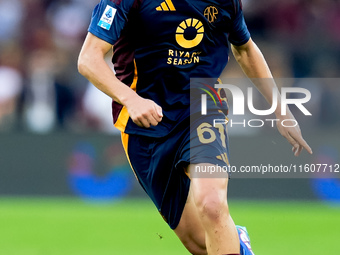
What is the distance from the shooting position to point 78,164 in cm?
1197

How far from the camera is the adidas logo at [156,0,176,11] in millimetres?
4957

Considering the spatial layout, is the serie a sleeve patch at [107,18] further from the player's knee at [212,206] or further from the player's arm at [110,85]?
the player's knee at [212,206]

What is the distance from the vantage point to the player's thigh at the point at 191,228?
519cm

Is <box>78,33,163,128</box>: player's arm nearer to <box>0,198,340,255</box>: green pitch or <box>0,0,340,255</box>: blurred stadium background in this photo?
<box>0,198,340,255</box>: green pitch

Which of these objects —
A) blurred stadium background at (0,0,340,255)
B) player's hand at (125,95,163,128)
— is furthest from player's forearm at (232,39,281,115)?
blurred stadium background at (0,0,340,255)

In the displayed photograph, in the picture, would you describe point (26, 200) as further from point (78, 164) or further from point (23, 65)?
point (23, 65)

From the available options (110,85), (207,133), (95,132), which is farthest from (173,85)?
(95,132)

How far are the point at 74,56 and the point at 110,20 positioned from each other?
26.7 feet

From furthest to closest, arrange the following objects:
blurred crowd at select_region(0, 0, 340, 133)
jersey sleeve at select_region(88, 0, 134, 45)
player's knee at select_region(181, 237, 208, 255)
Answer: blurred crowd at select_region(0, 0, 340, 133) < player's knee at select_region(181, 237, 208, 255) < jersey sleeve at select_region(88, 0, 134, 45)

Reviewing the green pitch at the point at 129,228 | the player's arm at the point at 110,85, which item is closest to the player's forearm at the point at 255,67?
the player's arm at the point at 110,85

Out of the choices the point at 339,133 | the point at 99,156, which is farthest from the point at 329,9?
the point at 99,156

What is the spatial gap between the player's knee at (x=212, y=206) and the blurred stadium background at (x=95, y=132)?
5.76 m

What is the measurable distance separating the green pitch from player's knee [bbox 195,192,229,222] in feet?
9.32

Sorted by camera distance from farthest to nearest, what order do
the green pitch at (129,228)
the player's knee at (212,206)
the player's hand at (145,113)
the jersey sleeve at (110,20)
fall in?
1. the green pitch at (129,228)
2. the jersey sleeve at (110,20)
3. the player's knee at (212,206)
4. the player's hand at (145,113)
